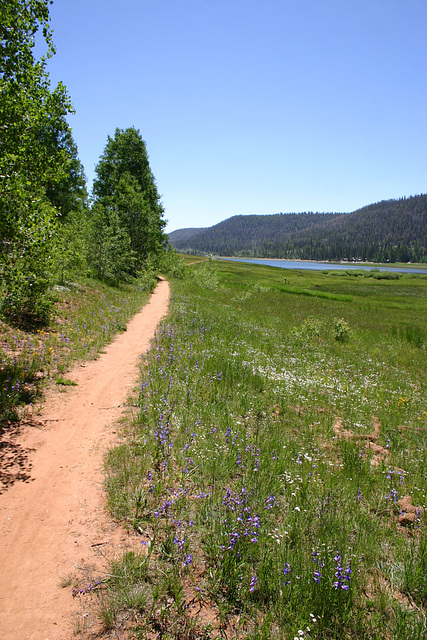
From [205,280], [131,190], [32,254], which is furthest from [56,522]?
[205,280]

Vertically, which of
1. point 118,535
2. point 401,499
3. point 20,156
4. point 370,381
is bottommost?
point 370,381

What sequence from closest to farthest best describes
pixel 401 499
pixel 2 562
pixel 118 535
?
pixel 2 562, pixel 118 535, pixel 401 499

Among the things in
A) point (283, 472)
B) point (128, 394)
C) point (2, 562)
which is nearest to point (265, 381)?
point (128, 394)

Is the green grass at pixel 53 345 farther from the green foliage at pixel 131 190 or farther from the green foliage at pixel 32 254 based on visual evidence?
the green foliage at pixel 131 190

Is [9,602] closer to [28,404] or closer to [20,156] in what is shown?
[28,404]

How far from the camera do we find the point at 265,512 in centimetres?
435

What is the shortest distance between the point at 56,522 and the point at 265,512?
2778 millimetres

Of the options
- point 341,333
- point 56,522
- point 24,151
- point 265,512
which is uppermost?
point 24,151

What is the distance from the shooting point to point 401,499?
5211mm

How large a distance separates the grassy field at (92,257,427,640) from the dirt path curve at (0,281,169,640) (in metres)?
0.33

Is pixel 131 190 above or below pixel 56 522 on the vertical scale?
above

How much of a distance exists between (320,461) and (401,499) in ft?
4.40

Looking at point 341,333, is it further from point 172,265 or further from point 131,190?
point 172,265

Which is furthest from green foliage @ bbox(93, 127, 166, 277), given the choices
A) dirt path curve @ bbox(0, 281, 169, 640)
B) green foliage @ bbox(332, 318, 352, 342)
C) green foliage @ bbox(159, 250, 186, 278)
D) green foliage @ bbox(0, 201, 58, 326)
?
dirt path curve @ bbox(0, 281, 169, 640)
